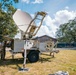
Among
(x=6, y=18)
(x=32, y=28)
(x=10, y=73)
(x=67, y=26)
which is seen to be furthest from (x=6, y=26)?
(x=67, y=26)

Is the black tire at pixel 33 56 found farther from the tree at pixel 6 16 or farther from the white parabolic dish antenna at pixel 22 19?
the tree at pixel 6 16

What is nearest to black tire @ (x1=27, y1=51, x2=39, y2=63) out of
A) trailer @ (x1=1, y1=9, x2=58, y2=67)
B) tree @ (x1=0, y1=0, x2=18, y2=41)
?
trailer @ (x1=1, y1=9, x2=58, y2=67)

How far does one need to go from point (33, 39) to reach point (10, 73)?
512 cm

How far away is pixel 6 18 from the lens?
26.2m

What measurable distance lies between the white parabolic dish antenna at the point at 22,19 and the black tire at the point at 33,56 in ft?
6.55

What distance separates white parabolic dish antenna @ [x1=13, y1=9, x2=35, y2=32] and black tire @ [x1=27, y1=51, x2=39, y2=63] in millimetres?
1995

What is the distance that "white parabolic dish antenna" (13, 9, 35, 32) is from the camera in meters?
15.9

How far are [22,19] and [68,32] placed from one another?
241ft

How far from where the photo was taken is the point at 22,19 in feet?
54.0

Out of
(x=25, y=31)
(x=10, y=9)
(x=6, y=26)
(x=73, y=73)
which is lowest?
(x=73, y=73)

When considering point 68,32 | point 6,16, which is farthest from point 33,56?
point 68,32

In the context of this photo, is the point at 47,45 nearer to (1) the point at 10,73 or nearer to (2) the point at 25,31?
(2) the point at 25,31

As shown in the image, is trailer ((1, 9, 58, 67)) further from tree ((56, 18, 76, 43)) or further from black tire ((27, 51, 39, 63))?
tree ((56, 18, 76, 43))

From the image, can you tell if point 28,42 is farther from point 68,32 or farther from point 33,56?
point 68,32
